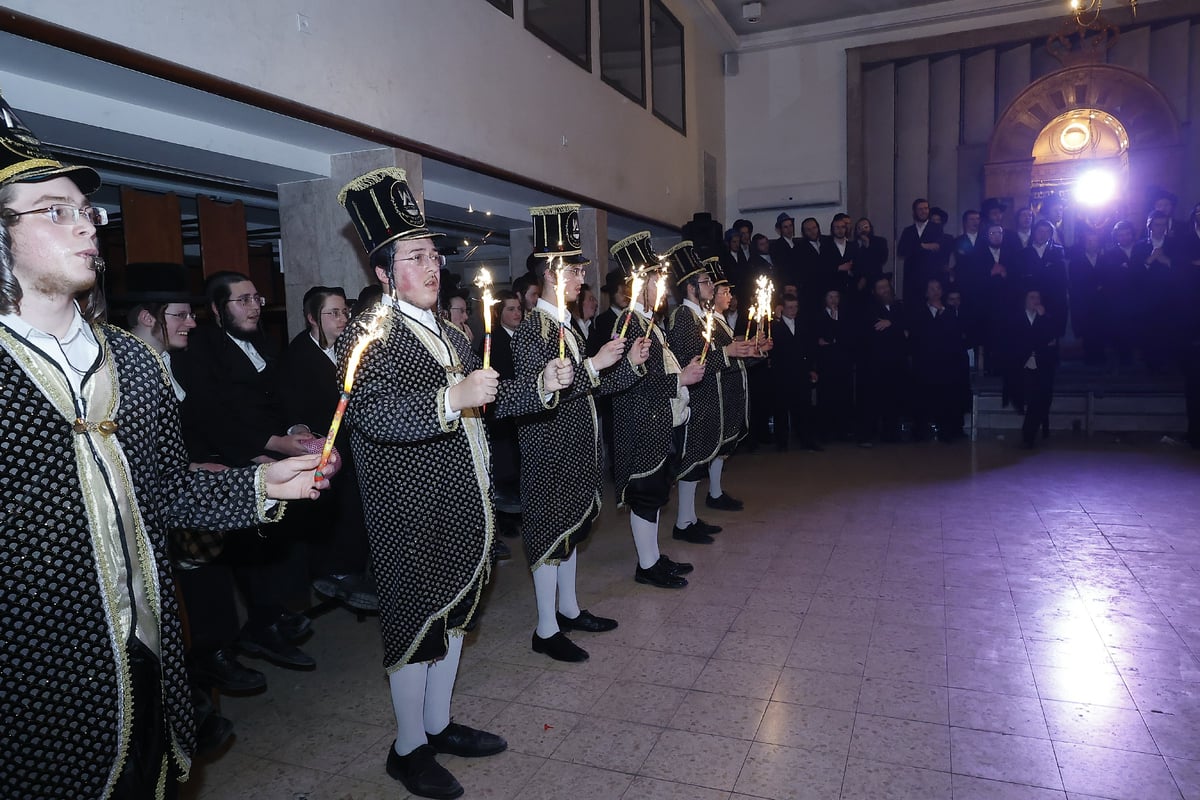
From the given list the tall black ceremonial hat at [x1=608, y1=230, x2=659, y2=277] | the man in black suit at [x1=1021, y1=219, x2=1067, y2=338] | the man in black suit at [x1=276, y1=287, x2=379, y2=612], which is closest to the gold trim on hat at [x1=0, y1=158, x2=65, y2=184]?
the man in black suit at [x1=276, y1=287, x2=379, y2=612]

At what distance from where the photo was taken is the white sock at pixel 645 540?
447 cm

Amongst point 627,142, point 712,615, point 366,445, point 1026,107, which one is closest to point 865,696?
point 712,615

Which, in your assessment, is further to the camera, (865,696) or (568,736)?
(865,696)

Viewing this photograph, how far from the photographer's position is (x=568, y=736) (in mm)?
2859

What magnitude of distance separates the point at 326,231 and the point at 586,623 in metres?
3.22

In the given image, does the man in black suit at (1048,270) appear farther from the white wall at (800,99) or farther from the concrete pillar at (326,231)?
the concrete pillar at (326,231)

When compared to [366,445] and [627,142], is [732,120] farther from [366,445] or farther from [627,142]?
[366,445]

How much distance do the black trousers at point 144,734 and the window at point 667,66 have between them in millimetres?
9475

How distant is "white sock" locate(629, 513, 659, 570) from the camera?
4.47m

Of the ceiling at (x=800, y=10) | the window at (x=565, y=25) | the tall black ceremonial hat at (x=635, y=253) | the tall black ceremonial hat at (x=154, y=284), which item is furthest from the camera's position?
the ceiling at (x=800, y=10)

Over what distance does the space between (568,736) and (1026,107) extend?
11333 millimetres

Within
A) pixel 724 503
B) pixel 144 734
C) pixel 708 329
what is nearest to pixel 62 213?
pixel 144 734

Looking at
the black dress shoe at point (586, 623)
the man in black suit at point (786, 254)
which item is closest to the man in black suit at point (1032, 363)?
the man in black suit at point (786, 254)

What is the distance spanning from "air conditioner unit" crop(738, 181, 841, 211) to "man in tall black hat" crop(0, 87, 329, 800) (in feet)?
37.2
